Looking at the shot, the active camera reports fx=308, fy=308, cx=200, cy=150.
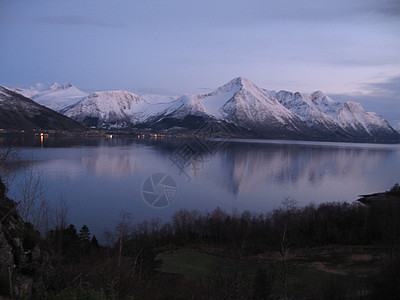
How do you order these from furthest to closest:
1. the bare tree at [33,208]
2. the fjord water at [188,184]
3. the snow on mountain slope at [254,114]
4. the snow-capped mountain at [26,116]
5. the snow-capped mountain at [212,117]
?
the snow on mountain slope at [254,114] < the snow-capped mountain at [212,117] < the snow-capped mountain at [26,116] < the fjord water at [188,184] < the bare tree at [33,208]

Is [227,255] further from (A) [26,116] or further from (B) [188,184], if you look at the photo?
(A) [26,116]

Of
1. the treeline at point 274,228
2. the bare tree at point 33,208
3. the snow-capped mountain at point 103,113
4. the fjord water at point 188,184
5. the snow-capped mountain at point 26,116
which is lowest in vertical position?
the treeline at point 274,228

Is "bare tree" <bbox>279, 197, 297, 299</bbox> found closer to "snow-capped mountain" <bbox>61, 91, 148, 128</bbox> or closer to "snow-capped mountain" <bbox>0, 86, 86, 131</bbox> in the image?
"snow-capped mountain" <bbox>0, 86, 86, 131</bbox>

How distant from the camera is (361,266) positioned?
1276 centimetres

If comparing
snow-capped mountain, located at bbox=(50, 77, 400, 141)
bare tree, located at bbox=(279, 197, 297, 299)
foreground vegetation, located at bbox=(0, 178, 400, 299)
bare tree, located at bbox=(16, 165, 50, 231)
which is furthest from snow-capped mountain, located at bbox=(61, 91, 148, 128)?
bare tree, located at bbox=(279, 197, 297, 299)

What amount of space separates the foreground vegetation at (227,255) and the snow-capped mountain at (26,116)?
261 feet

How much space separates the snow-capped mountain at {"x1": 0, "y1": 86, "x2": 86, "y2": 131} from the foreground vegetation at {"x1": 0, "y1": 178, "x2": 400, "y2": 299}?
79.5m

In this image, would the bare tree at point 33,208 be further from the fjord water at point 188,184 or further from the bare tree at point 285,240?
the bare tree at point 285,240

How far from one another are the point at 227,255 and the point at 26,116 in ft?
323

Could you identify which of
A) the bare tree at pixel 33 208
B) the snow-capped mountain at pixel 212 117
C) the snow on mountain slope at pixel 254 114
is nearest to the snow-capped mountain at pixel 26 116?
Result: the snow-capped mountain at pixel 212 117

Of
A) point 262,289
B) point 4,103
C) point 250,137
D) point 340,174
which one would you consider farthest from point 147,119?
point 262,289

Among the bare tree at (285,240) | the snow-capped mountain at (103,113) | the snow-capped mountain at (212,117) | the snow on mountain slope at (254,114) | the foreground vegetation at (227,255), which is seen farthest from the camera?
the snow-capped mountain at (103,113)

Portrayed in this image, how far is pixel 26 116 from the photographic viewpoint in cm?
9412

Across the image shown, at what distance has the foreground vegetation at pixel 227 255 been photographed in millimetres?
4844
